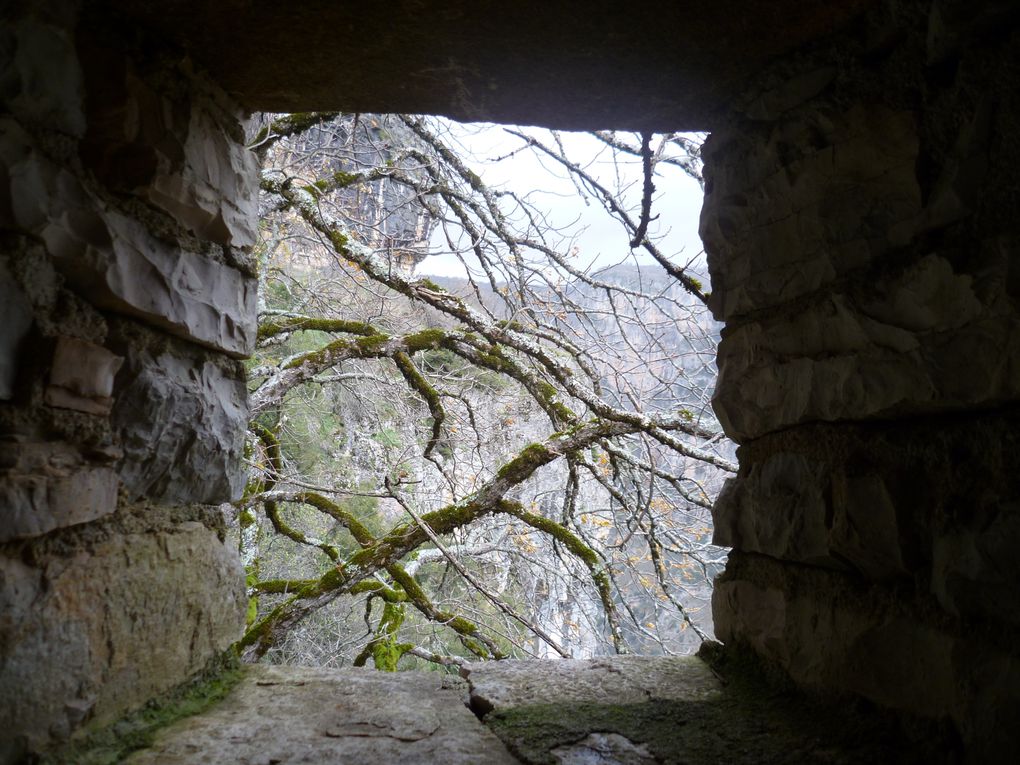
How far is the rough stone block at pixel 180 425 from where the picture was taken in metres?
1.05

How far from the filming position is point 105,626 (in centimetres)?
96

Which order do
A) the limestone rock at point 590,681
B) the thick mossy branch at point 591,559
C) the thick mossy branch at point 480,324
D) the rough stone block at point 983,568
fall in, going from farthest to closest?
the thick mossy branch at point 591,559 → the thick mossy branch at point 480,324 → the limestone rock at point 590,681 → the rough stone block at point 983,568

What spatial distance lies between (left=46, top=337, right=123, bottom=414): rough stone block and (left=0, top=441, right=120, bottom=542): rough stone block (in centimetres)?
6

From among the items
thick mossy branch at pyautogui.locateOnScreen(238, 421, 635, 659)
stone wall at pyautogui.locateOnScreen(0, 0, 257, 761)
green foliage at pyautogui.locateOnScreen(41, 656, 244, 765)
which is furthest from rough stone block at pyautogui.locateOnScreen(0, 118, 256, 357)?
thick mossy branch at pyautogui.locateOnScreen(238, 421, 635, 659)

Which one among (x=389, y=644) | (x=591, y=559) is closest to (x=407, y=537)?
(x=591, y=559)

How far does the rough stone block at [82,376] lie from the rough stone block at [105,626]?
206 millimetres

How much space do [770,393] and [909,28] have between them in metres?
0.56

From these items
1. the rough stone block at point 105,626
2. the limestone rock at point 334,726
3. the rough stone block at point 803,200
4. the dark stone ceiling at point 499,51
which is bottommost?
the limestone rock at point 334,726

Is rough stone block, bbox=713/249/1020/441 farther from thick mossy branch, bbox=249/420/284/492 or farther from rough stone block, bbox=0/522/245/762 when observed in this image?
thick mossy branch, bbox=249/420/284/492

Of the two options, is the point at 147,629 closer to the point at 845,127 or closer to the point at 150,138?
the point at 150,138

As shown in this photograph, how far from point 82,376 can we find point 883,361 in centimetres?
110

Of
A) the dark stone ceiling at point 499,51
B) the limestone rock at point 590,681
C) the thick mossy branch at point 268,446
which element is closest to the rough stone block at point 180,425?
the dark stone ceiling at point 499,51

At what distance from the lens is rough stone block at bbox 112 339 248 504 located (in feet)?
3.44

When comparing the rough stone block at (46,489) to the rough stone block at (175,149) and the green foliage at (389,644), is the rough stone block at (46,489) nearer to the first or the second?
the rough stone block at (175,149)
